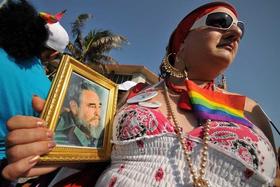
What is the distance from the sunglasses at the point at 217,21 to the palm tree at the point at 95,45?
15290mm

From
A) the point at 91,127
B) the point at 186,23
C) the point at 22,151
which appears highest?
the point at 186,23

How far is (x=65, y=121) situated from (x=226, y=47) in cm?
106

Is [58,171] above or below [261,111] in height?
below

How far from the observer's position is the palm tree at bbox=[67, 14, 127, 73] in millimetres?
17047

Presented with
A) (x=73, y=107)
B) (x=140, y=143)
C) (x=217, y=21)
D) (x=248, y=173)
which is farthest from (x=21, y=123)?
(x=217, y=21)

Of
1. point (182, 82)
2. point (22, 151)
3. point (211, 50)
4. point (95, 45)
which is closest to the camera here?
point (22, 151)

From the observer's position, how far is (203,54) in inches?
68.7

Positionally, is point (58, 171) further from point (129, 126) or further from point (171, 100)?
point (171, 100)

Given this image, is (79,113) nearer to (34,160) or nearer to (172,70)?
(34,160)

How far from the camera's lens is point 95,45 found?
670 inches

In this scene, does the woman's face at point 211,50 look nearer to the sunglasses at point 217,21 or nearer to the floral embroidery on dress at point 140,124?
the sunglasses at point 217,21

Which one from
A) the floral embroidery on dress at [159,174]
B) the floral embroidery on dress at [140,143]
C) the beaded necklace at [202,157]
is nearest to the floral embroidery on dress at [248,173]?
the beaded necklace at [202,157]

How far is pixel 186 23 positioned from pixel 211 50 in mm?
448

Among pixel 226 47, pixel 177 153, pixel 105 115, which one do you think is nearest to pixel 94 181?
pixel 105 115
